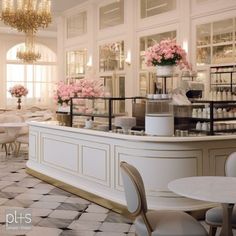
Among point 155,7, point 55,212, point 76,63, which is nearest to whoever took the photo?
point 55,212

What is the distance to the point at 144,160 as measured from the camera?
191 inches

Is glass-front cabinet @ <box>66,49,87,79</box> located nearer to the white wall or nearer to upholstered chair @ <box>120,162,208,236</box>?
the white wall

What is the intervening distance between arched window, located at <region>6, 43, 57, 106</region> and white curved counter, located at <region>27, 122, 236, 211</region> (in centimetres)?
1022

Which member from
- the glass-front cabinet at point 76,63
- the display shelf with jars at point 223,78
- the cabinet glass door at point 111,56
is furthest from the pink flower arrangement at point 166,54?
the glass-front cabinet at point 76,63

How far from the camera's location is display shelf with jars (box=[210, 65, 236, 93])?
7383mm

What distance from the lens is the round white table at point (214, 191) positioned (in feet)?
9.46

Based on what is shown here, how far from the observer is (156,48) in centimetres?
563

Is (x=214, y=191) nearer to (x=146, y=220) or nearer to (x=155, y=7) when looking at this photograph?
(x=146, y=220)

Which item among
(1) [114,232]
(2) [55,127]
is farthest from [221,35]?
(1) [114,232]

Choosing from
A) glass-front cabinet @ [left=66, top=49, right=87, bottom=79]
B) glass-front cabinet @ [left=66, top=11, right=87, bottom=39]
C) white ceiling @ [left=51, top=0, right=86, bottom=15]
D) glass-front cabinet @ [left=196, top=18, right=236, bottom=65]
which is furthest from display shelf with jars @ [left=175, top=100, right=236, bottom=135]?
glass-front cabinet @ [left=66, top=11, right=87, bottom=39]

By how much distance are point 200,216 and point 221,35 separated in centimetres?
398

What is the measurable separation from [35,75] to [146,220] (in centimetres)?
1410

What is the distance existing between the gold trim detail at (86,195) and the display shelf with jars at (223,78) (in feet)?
10.5

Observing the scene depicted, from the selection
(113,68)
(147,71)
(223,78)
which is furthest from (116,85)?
(223,78)
